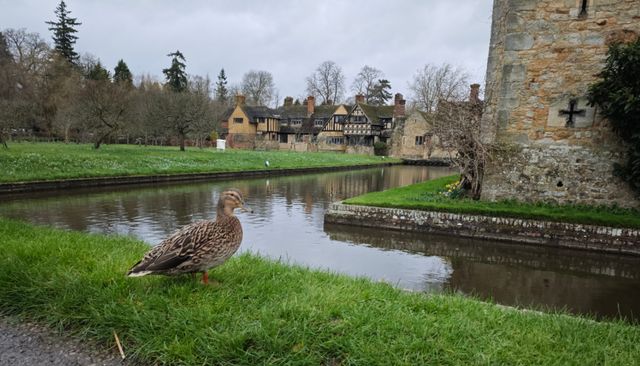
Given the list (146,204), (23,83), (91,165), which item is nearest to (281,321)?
(146,204)

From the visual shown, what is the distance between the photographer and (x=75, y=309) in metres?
3.98

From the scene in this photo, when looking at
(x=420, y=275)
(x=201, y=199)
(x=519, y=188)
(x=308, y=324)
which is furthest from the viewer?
(x=201, y=199)

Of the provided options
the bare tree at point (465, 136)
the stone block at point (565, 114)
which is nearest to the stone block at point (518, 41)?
the stone block at point (565, 114)

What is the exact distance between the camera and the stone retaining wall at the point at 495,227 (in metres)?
10.9

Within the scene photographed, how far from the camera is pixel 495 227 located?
12.2 meters

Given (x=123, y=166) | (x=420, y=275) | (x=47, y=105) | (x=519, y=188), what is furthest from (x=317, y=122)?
(x=420, y=275)

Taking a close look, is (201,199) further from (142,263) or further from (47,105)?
(47,105)

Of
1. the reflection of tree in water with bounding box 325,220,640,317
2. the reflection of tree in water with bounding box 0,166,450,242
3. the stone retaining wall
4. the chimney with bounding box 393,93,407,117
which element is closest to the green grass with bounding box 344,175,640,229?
the stone retaining wall

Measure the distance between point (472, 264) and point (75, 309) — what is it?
8800mm

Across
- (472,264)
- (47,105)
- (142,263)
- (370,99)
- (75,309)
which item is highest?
(370,99)

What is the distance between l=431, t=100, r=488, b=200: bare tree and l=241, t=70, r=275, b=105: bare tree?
262 ft

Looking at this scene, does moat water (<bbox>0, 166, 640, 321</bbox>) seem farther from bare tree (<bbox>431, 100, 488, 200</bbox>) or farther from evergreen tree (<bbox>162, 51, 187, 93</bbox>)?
evergreen tree (<bbox>162, 51, 187, 93</bbox>)

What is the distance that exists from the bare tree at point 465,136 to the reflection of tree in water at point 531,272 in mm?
3700

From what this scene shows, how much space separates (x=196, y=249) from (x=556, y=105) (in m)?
13.0
